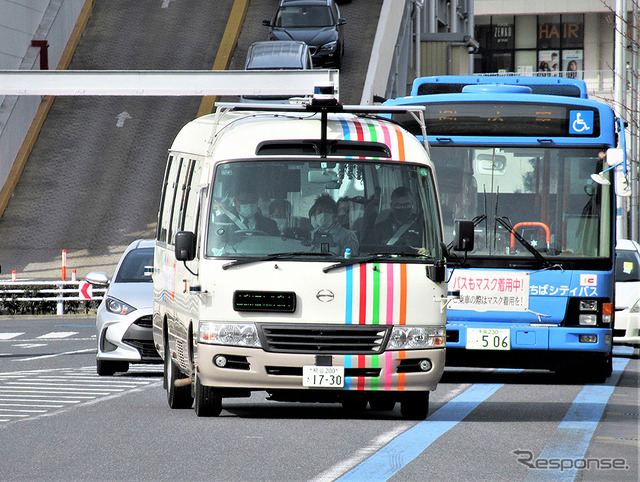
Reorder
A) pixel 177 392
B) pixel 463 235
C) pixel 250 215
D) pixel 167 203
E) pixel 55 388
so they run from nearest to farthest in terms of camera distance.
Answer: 1. pixel 250 215
2. pixel 463 235
3. pixel 177 392
4. pixel 167 203
5. pixel 55 388

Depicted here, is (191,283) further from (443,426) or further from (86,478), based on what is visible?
(86,478)

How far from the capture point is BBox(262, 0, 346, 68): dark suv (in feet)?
152

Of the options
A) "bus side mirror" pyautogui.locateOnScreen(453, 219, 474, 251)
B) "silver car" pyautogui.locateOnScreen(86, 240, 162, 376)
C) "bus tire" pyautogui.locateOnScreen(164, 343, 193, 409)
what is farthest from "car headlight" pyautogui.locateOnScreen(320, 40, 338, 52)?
"bus side mirror" pyautogui.locateOnScreen(453, 219, 474, 251)

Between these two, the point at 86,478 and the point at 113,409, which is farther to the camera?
the point at 113,409

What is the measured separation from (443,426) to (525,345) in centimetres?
457

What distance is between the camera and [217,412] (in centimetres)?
1266

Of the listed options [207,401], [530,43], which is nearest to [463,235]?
[207,401]

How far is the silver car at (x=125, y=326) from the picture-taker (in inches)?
Answer: 687

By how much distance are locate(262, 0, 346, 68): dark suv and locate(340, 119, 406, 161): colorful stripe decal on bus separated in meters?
33.2

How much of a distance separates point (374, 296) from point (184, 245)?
1522 mm

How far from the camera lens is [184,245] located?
12.1 m

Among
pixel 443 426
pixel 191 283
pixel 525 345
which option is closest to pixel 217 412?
pixel 191 283

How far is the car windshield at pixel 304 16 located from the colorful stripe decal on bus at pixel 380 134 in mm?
34760

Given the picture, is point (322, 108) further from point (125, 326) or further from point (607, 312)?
point (125, 326)
